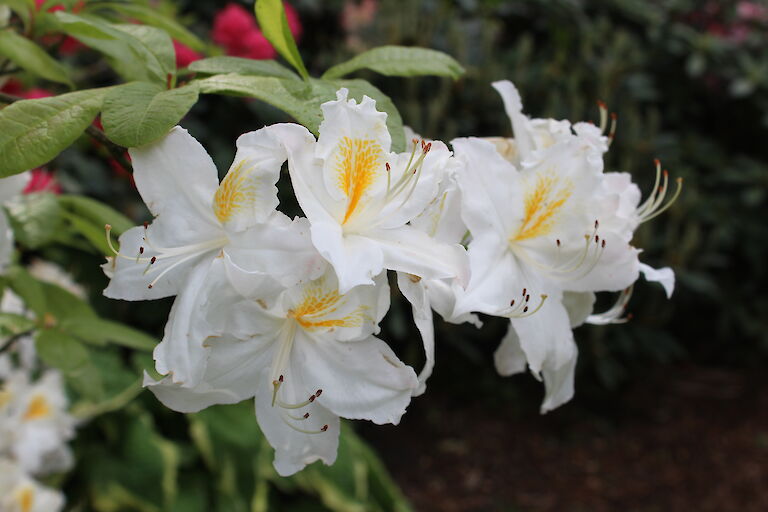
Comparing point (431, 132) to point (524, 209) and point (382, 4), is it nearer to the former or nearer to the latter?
point (382, 4)

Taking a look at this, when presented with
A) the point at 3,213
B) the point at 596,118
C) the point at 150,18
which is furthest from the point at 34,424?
the point at 596,118

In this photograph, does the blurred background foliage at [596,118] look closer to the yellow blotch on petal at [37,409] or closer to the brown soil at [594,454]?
the brown soil at [594,454]

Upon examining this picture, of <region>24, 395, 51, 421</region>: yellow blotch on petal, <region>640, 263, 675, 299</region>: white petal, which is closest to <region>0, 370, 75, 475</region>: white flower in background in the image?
<region>24, 395, 51, 421</region>: yellow blotch on petal

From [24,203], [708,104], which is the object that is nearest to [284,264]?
[24,203]

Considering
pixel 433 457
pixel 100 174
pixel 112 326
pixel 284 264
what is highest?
pixel 284 264

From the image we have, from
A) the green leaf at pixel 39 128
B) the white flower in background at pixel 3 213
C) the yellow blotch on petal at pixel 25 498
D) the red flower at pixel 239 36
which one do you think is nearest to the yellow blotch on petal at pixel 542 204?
the green leaf at pixel 39 128
